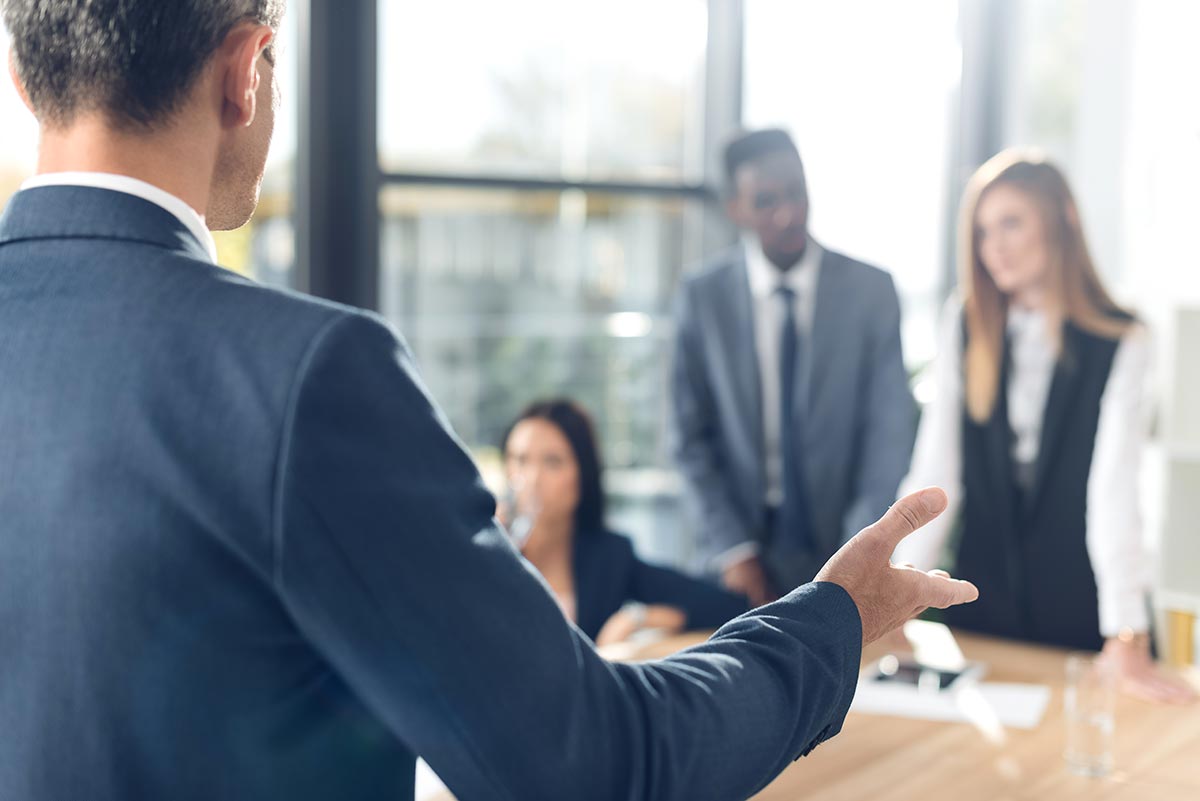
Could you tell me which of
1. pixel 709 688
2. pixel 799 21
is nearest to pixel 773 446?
pixel 799 21

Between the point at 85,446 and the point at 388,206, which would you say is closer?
the point at 85,446

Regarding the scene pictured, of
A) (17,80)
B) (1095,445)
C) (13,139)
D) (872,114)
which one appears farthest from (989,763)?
(872,114)

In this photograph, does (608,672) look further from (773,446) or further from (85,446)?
(773,446)

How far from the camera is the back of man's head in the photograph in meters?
0.73

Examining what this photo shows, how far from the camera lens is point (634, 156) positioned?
3793 mm

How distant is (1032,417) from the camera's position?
2443 mm

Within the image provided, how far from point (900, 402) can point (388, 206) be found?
1406mm

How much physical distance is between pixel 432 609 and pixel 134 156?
0.33m

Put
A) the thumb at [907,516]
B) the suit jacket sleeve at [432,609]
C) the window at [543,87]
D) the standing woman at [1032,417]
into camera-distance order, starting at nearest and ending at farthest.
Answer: the suit jacket sleeve at [432,609]
the thumb at [907,516]
the standing woman at [1032,417]
the window at [543,87]

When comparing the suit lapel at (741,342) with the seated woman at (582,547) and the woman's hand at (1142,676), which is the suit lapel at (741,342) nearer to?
the seated woman at (582,547)

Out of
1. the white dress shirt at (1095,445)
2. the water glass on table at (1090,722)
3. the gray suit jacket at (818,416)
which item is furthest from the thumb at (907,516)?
the gray suit jacket at (818,416)

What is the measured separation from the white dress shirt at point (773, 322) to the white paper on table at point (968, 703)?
694 millimetres

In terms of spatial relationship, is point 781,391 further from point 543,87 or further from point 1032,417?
point 543,87

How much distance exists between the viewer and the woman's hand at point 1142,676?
1.99 m
